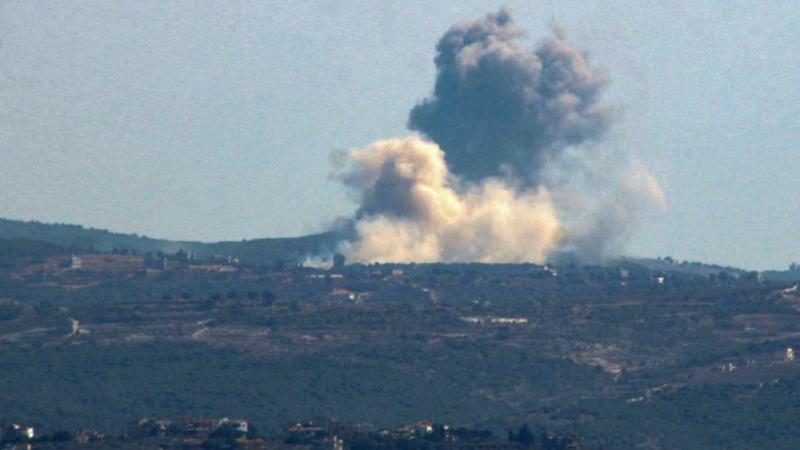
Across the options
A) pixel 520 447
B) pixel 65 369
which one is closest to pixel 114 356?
pixel 65 369

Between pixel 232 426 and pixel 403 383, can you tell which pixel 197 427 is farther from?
pixel 403 383

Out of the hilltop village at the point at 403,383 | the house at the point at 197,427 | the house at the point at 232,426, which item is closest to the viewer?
the house at the point at 197,427

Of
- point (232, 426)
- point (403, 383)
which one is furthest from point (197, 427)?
point (403, 383)

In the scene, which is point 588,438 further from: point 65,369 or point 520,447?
point 65,369

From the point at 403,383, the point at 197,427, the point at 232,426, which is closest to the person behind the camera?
the point at 197,427

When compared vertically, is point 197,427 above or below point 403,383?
below

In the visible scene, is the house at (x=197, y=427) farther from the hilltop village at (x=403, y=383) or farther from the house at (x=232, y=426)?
the hilltop village at (x=403, y=383)

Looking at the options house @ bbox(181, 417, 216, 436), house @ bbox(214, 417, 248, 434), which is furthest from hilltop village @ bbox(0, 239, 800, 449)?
house @ bbox(181, 417, 216, 436)

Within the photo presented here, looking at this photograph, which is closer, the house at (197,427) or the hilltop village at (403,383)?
the house at (197,427)

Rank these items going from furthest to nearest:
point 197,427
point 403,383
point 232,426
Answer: point 403,383 < point 232,426 < point 197,427

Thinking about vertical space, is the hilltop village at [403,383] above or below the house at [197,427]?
above

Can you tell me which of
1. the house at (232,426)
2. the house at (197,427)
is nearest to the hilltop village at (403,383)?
the house at (232,426)

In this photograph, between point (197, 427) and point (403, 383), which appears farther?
point (403, 383)

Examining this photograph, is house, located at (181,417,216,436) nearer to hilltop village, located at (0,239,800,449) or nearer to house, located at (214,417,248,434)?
house, located at (214,417,248,434)
